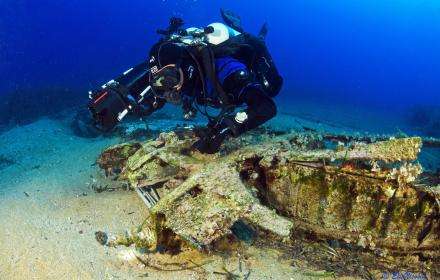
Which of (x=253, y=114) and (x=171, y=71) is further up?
(x=171, y=71)

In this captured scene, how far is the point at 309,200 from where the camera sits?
3.97 meters

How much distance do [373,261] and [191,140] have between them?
283 cm

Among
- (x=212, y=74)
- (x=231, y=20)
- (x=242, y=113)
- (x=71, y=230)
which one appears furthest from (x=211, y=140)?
(x=231, y=20)

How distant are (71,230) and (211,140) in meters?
2.28

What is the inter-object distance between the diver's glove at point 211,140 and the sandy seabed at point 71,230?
1262 millimetres

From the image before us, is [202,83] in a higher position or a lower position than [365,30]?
lower

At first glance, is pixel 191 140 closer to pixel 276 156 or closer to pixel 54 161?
pixel 276 156

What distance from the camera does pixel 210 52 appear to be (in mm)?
4414

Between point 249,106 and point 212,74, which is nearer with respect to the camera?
point 249,106

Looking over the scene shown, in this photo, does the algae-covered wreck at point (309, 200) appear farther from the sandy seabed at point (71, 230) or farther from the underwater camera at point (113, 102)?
the underwater camera at point (113, 102)

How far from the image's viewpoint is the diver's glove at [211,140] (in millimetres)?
4145

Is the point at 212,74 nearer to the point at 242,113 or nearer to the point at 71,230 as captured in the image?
the point at 242,113

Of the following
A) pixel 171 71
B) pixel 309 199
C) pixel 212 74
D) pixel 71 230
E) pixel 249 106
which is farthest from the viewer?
pixel 71 230

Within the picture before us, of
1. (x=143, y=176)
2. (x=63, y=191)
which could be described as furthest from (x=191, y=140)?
(x=63, y=191)
